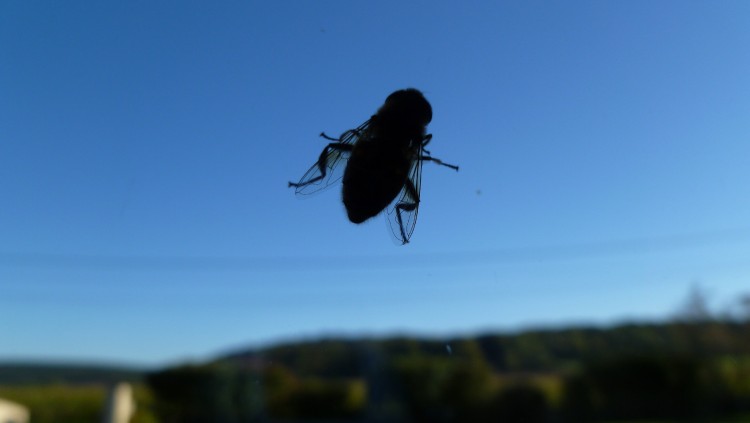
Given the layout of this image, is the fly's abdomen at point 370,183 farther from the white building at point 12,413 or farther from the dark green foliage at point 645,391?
the dark green foliage at point 645,391

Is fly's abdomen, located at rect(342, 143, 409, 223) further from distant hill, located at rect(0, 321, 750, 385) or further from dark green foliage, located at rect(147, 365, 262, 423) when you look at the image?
dark green foliage, located at rect(147, 365, 262, 423)

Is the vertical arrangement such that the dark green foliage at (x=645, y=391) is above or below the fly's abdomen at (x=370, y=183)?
below

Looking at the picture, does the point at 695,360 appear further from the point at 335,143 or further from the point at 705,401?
the point at 335,143

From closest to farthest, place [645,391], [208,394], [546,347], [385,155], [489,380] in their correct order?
[385,155], [208,394], [546,347], [489,380], [645,391]

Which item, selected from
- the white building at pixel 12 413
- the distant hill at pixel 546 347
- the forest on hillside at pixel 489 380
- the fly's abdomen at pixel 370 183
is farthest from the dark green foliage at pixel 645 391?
the white building at pixel 12 413

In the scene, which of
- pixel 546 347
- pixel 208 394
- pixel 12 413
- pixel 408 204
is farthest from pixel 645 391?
pixel 12 413

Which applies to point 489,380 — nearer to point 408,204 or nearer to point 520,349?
point 520,349
